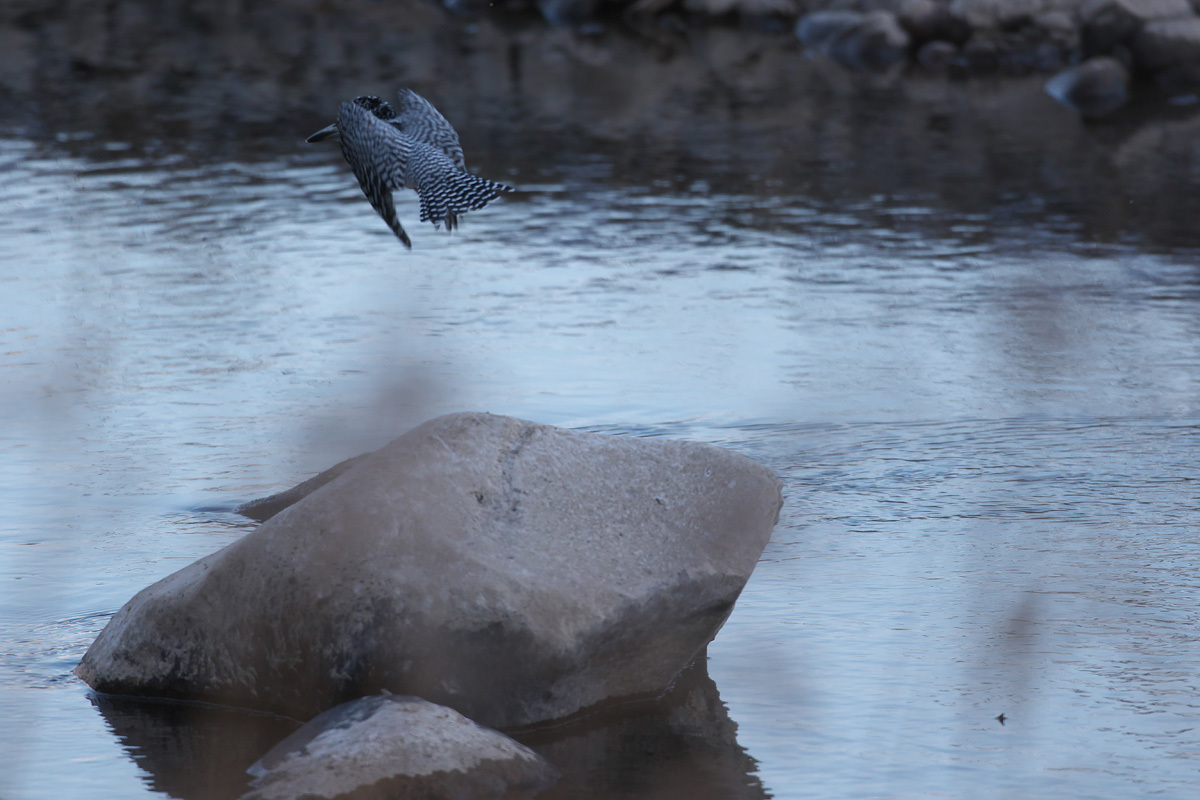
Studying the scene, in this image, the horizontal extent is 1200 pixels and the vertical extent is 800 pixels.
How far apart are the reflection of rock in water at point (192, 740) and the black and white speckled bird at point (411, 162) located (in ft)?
5.96

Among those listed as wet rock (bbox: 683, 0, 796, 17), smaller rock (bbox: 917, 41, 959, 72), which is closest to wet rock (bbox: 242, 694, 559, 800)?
smaller rock (bbox: 917, 41, 959, 72)

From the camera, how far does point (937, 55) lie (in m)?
24.4

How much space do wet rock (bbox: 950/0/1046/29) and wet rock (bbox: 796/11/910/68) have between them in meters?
0.90

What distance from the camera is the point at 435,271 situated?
12.2m

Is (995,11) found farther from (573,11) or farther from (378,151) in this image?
(378,151)

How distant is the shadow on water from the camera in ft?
17.6

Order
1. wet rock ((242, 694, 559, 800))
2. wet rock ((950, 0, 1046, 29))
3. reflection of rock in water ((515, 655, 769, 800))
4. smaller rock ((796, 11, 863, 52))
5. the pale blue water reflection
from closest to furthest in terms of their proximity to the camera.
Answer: the pale blue water reflection → wet rock ((242, 694, 559, 800)) → reflection of rock in water ((515, 655, 769, 800)) → wet rock ((950, 0, 1046, 29)) → smaller rock ((796, 11, 863, 52))

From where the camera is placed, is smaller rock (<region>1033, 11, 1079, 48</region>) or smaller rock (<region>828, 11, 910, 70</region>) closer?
smaller rock (<region>1033, 11, 1079, 48</region>)

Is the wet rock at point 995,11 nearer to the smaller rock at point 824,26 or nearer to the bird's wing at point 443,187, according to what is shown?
the smaller rock at point 824,26

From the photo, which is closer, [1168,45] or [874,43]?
[1168,45]

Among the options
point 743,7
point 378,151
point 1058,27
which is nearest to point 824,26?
point 743,7

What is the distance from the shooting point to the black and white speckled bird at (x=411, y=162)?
489 centimetres

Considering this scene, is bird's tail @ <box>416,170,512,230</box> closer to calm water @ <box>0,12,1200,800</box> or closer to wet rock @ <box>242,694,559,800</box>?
calm water @ <box>0,12,1200,800</box>

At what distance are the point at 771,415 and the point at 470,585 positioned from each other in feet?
13.4
